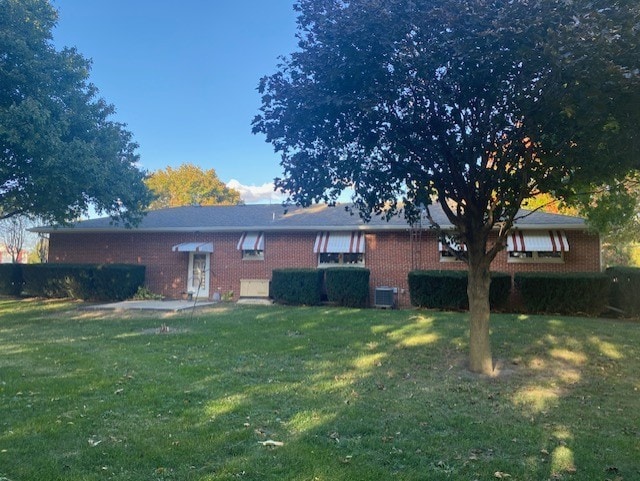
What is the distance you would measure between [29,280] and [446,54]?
2033 cm

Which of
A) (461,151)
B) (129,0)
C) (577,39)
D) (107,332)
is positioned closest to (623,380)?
(461,151)

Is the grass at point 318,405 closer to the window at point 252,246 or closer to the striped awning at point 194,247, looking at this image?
the window at point 252,246

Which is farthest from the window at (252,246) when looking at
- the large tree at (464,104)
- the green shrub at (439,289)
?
the large tree at (464,104)

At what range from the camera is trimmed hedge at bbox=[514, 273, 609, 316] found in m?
13.6

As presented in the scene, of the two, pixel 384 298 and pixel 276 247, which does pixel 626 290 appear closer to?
pixel 384 298

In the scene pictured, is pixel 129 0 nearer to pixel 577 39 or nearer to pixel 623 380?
pixel 577 39

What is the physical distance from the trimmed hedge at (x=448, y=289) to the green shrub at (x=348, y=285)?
172 cm

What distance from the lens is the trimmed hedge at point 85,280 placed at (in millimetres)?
18062

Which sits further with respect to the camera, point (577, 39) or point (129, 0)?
point (129, 0)

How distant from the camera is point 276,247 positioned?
18.0 metres

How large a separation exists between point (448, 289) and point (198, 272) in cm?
1033

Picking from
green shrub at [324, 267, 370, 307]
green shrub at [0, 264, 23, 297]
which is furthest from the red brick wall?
green shrub at [0, 264, 23, 297]

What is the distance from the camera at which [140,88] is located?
18531 mm

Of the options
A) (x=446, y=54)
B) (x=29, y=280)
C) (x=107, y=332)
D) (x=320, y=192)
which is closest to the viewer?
(x=446, y=54)
